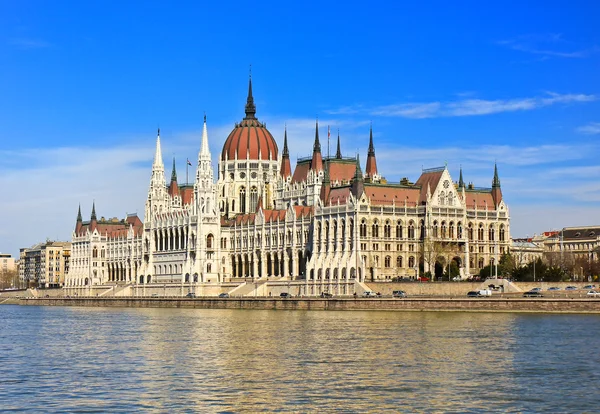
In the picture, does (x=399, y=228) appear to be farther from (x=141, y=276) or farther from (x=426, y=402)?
(x=426, y=402)

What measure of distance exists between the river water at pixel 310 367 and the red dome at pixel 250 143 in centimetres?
8580

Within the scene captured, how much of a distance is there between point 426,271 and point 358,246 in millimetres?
9621

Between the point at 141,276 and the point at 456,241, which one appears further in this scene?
the point at 141,276

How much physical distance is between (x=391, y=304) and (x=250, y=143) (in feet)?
231

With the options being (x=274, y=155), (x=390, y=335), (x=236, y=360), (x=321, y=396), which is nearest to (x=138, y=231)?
(x=274, y=155)

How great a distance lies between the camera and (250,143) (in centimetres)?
17525

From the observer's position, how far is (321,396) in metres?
45.7

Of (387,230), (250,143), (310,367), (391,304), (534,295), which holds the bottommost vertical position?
(310,367)

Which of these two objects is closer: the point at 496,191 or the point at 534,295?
the point at 534,295

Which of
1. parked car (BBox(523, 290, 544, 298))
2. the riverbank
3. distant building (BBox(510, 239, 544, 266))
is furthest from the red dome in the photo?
parked car (BBox(523, 290, 544, 298))

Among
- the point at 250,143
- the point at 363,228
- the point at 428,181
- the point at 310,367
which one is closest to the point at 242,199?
the point at 250,143

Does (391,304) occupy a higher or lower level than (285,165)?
lower

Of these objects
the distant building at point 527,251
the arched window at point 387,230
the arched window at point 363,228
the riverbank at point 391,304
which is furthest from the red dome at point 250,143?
the arched window at point 363,228

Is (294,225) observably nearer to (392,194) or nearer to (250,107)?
(392,194)
